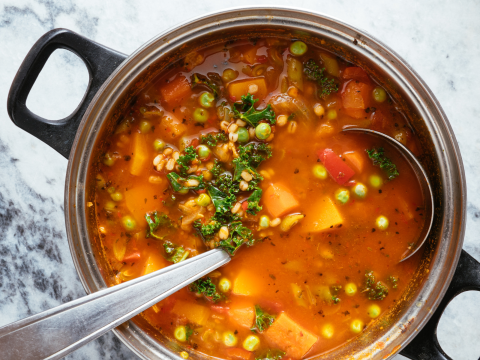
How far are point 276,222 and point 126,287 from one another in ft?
3.95

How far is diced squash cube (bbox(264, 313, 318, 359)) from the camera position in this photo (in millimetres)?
3262

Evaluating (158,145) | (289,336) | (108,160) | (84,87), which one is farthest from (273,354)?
(84,87)

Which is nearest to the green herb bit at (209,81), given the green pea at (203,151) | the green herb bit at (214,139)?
the green herb bit at (214,139)

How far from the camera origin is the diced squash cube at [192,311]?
3277 mm

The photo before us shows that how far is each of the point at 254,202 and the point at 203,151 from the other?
1.81 feet

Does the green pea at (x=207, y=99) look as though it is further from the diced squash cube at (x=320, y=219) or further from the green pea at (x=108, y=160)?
the diced squash cube at (x=320, y=219)

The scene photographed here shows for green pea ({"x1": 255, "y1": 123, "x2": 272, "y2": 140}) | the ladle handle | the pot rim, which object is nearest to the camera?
the ladle handle

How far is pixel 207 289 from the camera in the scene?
3148mm

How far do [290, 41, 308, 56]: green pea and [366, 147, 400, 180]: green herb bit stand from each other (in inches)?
36.6

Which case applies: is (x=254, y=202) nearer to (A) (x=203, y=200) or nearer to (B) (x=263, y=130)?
(A) (x=203, y=200)

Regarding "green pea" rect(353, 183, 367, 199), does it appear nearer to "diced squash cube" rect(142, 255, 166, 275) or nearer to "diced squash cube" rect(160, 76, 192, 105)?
"diced squash cube" rect(160, 76, 192, 105)

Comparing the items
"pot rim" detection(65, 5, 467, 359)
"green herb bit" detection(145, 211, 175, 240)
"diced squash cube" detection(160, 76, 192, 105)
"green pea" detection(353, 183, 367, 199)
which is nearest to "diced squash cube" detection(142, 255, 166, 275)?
"green herb bit" detection(145, 211, 175, 240)

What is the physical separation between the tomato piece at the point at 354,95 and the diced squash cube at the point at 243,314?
5.84ft

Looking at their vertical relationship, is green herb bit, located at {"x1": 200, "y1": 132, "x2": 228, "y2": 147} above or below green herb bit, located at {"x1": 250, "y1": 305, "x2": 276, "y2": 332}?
above
